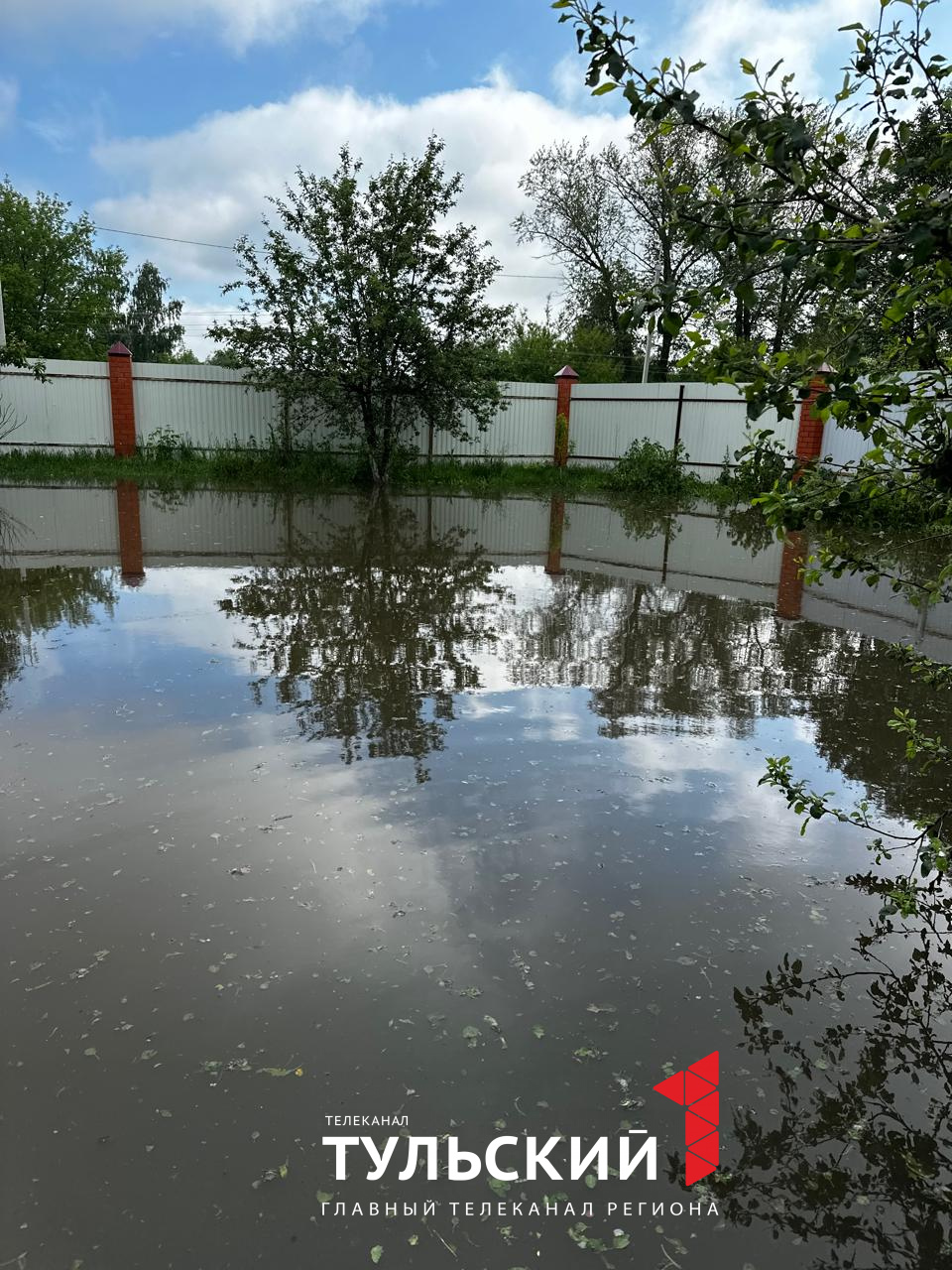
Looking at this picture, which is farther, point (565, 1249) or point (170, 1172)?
point (170, 1172)

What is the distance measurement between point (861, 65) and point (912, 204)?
1.60ft

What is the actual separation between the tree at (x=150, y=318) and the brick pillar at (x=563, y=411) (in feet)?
143

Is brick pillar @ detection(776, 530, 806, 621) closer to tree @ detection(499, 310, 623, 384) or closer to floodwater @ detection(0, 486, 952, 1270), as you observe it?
floodwater @ detection(0, 486, 952, 1270)

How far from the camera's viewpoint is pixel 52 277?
1393 inches

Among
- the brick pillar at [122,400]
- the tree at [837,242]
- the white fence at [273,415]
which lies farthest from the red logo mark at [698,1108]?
the brick pillar at [122,400]

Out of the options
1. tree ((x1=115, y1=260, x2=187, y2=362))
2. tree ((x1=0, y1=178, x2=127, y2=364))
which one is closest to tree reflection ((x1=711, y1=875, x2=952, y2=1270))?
tree ((x1=0, y1=178, x2=127, y2=364))

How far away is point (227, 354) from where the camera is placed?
16.3 m

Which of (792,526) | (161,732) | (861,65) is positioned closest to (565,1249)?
(792,526)

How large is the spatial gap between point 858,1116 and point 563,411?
63.1 ft

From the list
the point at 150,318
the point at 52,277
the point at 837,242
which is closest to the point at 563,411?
the point at 837,242

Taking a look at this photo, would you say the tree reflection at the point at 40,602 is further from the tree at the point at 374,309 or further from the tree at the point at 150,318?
the tree at the point at 150,318

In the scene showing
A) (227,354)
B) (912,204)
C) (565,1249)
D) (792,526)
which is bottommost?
(565,1249)

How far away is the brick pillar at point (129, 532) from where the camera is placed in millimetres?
7801

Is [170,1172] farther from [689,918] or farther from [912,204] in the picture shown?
[912,204]
